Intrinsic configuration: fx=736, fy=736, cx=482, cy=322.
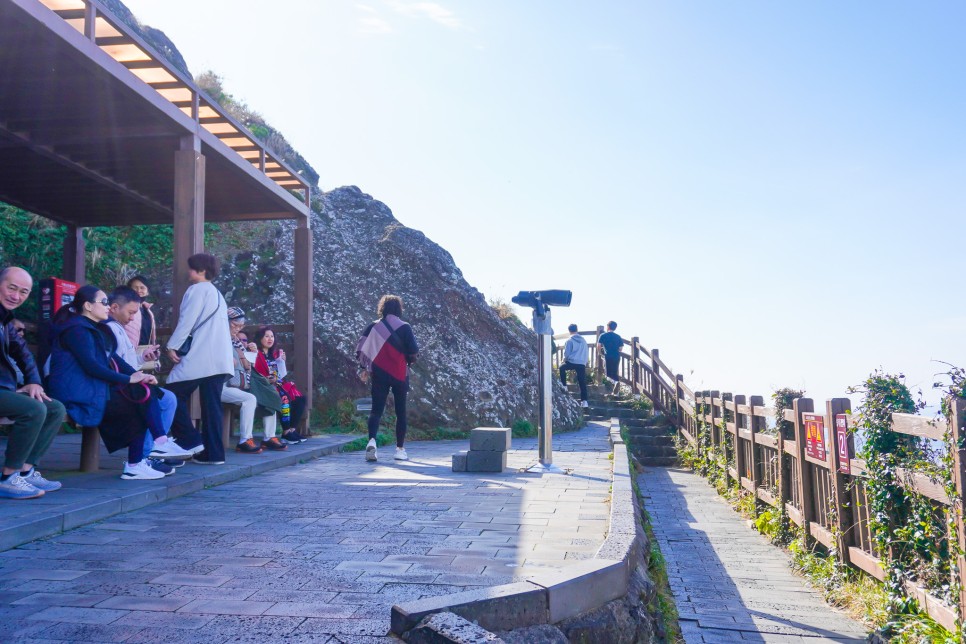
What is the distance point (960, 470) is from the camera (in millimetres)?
3682

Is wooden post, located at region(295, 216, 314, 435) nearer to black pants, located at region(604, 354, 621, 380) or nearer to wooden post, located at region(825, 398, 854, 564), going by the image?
wooden post, located at region(825, 398, 854, 564)

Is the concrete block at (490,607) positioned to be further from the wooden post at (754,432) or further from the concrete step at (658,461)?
the concrete step at (658,461)

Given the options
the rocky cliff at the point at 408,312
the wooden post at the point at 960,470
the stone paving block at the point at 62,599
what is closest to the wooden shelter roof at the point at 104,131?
the rocky cliff at the point at 408,312

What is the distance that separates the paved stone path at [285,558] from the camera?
8.87 ft

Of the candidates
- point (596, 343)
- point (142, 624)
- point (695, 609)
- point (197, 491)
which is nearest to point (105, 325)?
point (197, 491)

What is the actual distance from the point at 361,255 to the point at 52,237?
208 inches

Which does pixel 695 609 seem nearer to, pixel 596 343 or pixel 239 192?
pixel 239 192

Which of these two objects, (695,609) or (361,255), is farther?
(361,255)

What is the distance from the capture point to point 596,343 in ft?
68.7

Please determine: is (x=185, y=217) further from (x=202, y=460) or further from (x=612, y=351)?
(x=612, y=351)

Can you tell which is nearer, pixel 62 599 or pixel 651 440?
pixel 62 599

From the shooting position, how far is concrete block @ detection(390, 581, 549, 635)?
8.44 feet

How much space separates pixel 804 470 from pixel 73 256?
32.8ft

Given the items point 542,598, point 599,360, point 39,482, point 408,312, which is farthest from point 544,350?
point 599,360
